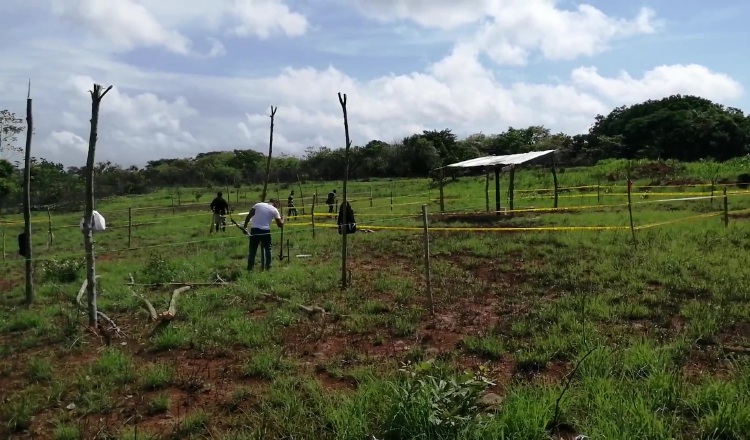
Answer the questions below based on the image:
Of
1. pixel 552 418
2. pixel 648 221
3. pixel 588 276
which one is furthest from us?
pixel 648 221

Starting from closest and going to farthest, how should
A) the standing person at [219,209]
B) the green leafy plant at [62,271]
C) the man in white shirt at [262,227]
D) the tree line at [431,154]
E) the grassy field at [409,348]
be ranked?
the grassy field at [409,348] → the man in white shirt at [262,227] → the green leafy plant at [62,271] → the standing person at [219,209] → the tree line at [431,154]

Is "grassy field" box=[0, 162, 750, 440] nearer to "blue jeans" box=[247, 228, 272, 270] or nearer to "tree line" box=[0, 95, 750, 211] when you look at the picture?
"blue jeans" box=[247, 228, 272, 270]

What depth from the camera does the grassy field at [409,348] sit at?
3.97m

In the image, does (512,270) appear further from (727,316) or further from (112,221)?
(112,221)

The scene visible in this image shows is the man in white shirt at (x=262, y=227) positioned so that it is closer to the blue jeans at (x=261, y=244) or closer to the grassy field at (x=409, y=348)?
the blue jeans at (x=261, y=244)

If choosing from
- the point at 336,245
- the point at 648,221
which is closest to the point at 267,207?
the point at 336,245

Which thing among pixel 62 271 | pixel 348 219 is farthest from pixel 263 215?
pixel 62 271

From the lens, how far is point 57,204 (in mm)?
38812

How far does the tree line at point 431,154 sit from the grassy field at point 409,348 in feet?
106

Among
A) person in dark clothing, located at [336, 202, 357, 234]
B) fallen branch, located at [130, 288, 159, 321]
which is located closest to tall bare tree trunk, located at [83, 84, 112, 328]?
fallen branch, located at [130, 288, 159, 321]

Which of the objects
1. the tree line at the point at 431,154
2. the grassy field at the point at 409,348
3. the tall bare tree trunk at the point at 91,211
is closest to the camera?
the grassy field at the point at 409,348

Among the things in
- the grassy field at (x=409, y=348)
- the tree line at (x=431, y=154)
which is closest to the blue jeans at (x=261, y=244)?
the grassy field at (x=409, y=348)

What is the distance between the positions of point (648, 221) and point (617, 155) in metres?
36.0

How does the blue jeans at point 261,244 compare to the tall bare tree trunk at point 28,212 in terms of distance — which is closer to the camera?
the tall bare tree trunk at point 28,212
